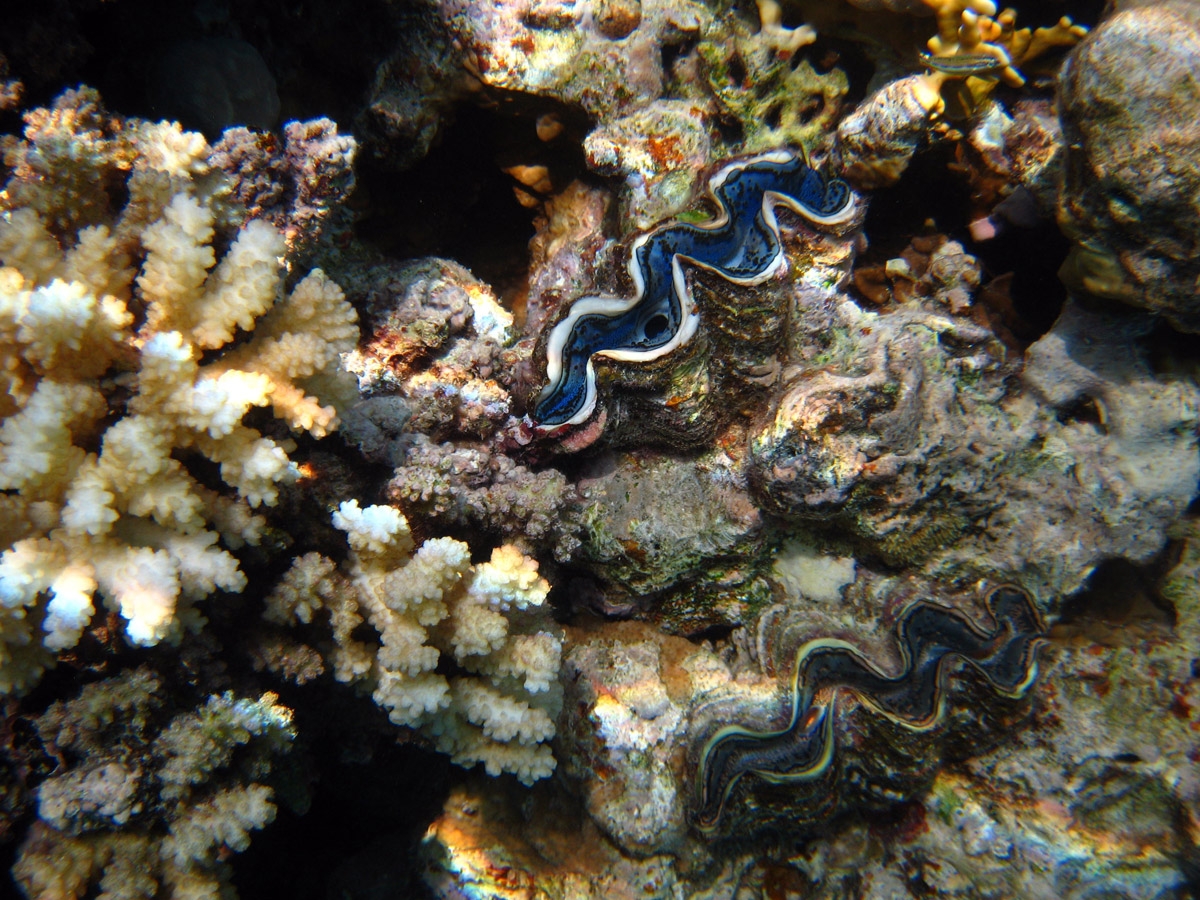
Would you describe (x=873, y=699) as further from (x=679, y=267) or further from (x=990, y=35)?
(x=990, y=35)

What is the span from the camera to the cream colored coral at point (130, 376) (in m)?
1.22

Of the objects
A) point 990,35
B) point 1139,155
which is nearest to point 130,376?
point 1139,155

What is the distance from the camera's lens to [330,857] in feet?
8.00

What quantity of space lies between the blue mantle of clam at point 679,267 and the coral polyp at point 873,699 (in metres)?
1.29

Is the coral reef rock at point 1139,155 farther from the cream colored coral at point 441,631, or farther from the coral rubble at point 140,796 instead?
the coral rubble at point 140,796

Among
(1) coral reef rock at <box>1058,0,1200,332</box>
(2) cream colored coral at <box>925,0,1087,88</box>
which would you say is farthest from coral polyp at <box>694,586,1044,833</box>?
(2) cream colored coral at <box>925,0,1087,88</box>

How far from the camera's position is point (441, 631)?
1.77 m

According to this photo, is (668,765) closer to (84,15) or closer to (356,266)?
(356,266)

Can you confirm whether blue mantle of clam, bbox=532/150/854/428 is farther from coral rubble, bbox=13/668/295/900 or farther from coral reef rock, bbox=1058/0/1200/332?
coral rubble, bbox=13/668/295/900

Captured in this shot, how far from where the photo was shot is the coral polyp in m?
2.16

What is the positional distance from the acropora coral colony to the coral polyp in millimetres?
13

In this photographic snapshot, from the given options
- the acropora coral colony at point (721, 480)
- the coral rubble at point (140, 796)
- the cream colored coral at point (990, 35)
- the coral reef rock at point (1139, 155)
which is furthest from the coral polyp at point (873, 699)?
the cream colored coral at point (990, 35)

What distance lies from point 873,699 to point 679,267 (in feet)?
5.69

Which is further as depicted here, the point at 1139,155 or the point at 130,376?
the point at 1139,155
